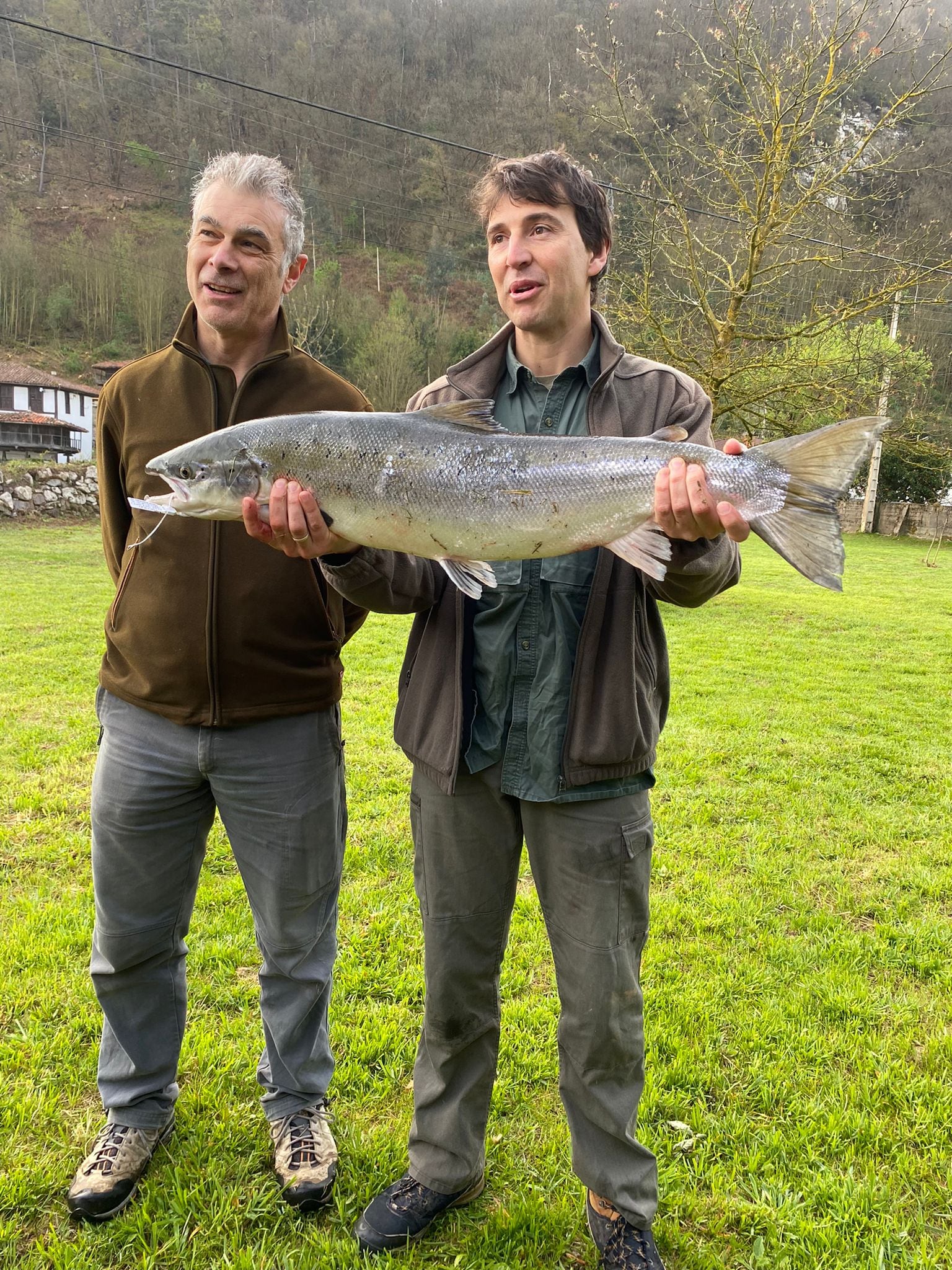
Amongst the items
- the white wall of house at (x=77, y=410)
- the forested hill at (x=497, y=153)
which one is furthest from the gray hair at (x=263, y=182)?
the white wall of house at (x=77, y=410)

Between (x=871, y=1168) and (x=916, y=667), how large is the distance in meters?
9.92

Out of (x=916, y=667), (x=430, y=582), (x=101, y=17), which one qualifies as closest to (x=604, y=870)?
(x=430, y=582)

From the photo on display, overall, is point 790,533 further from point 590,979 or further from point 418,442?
point 590,979

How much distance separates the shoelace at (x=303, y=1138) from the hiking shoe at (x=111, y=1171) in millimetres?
517

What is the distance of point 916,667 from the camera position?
11.6 metres

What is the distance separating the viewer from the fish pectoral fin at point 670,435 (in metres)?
2.49

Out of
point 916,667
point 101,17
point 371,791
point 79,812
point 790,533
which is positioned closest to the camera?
point 790,533

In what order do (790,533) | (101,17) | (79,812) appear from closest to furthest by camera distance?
(790,533) < (79,812) < (101,17)

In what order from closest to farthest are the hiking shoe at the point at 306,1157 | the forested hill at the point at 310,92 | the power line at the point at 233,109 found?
the hiking shoe at the point at 306,1157 → the forested hill at the point at 310,92 → the power line at the point at 233,109

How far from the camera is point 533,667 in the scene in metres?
2.66

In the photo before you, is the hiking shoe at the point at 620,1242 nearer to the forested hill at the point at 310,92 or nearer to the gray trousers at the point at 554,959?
the gray trousers at the point at 554,959

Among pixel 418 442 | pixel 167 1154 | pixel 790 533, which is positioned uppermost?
pixel 418 442

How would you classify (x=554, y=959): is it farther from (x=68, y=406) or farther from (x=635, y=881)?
(x=68, y=406)

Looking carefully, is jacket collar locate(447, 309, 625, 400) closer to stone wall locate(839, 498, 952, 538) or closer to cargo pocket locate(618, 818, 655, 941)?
cargo pocket locate(618, 818, 655, 941)
